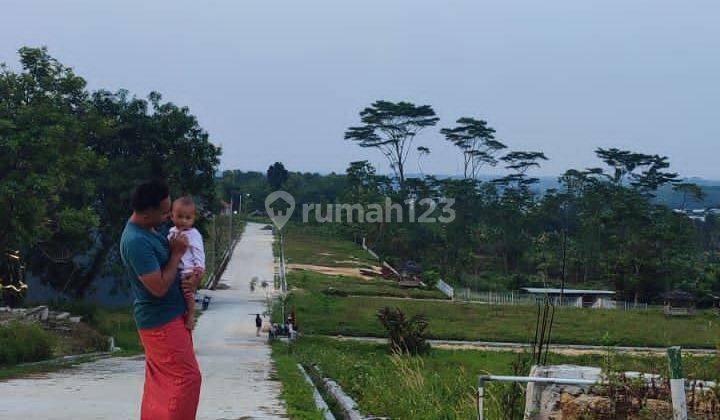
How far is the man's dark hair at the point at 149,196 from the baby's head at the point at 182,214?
166 mm

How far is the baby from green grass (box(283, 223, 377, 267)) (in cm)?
5473

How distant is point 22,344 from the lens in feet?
Result: 45.6

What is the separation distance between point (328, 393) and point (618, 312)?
36.1 meters

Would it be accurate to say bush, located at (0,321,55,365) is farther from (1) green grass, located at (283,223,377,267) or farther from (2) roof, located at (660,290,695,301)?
(1) green grass, located at (283,223,377,267)

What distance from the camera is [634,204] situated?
6206cm

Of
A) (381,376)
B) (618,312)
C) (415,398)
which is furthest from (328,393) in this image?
(618,312)

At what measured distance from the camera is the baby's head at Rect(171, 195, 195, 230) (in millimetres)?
5176

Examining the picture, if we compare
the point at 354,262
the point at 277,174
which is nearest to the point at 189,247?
the point at 354,262

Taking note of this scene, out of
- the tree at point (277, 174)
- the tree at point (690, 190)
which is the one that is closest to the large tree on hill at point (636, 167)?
the tree at point (690, 190)

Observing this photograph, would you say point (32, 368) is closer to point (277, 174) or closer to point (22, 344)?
point (22, 344)

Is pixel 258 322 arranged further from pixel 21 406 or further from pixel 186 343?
pixel 186 343

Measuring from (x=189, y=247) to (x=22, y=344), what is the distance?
393 inches

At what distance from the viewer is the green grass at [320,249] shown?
204ft

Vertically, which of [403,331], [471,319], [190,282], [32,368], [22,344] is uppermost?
[190,282]
